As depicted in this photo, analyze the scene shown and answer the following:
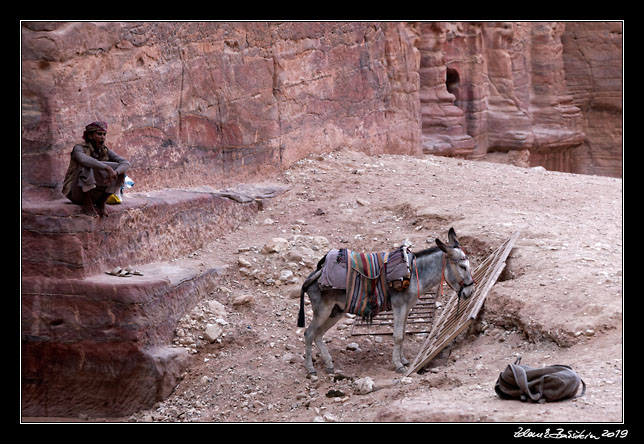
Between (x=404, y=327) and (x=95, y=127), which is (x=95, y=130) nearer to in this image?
(x=95, y=127)

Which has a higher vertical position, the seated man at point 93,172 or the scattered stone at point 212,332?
the seated man at point 93,172

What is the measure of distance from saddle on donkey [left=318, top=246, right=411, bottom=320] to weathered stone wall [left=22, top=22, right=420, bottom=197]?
3.50 meters

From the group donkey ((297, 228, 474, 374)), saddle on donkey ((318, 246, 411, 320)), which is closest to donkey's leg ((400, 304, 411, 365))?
donkey ((297, 228, 474, 374))

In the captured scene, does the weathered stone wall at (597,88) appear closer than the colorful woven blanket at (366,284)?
No

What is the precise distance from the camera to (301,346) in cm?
960

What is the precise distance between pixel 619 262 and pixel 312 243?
13.3ft

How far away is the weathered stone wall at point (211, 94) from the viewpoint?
9.44 m

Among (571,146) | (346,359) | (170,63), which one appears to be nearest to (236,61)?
(170,63)

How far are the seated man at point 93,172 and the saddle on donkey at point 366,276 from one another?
2588 millimetres

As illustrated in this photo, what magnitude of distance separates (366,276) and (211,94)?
186 inches

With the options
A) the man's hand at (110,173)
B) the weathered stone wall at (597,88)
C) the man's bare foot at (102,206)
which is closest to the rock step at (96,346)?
the man's bare foot at (102,206)

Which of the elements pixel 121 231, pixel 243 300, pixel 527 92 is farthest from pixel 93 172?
pixel 527 92

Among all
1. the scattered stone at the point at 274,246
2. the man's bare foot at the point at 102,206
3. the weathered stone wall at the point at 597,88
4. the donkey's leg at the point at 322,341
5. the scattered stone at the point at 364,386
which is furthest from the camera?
the weathered stone wall at the point at 597,88

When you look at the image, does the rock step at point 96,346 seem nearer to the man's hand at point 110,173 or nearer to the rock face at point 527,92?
the man's hand at point 110,173
